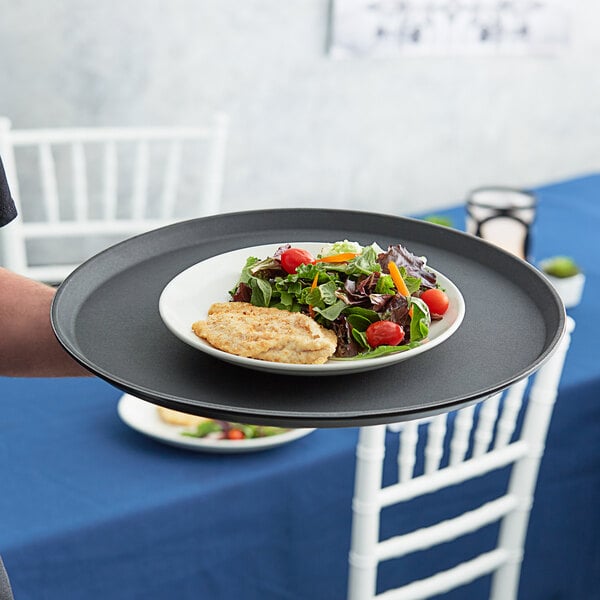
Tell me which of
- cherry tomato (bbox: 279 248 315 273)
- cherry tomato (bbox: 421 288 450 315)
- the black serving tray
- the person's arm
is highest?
cherry tomato (bbox: 279 248 315 273)

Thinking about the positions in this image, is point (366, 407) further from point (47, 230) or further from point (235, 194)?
point (235, 194)

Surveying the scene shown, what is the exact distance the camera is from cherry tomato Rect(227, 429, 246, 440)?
1391 mm

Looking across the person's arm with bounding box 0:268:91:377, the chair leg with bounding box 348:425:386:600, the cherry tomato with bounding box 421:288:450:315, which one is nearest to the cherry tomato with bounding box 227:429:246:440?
the chair leg with bounding box 348:425:386:600

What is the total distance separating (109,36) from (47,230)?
65 centimetres

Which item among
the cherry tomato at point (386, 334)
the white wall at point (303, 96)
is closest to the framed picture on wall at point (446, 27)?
the white wall at point (303, 96)

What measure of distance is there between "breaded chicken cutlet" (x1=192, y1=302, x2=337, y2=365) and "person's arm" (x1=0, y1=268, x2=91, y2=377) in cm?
26

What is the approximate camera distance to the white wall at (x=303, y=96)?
2.52m

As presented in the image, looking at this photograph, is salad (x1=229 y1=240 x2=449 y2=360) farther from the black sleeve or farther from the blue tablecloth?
the blue tablecloth

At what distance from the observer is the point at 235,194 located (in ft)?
9.72

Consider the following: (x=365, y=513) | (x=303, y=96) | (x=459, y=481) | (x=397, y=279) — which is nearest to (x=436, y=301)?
(x=397, y=279)

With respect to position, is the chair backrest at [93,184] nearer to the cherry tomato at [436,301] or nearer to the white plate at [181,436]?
the white plate at [181,436]

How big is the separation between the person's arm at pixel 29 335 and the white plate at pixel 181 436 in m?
0.31

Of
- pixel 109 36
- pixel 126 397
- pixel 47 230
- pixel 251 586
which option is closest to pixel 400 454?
pixel 251 586

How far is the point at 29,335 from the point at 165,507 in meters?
0.39
